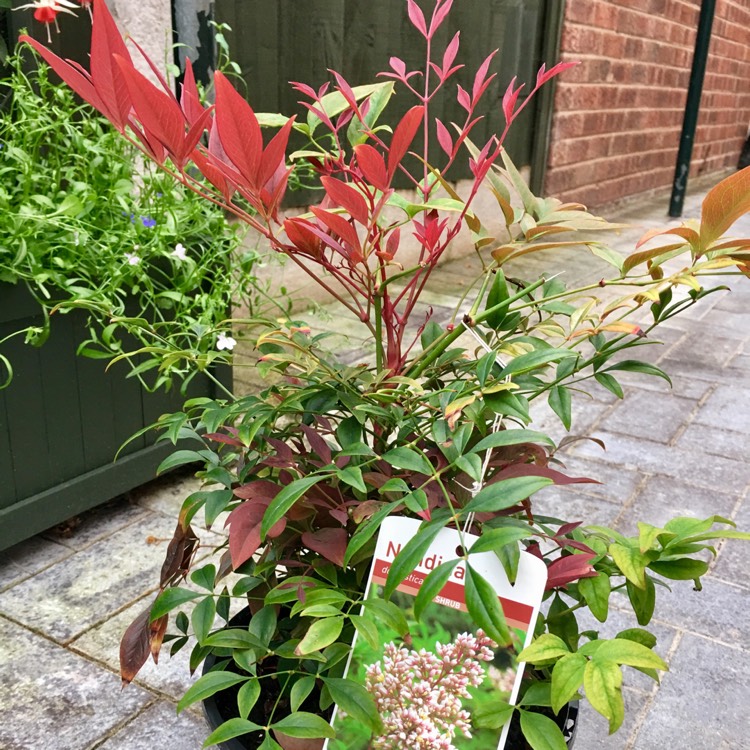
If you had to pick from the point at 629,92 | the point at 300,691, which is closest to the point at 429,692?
the point at 300,691

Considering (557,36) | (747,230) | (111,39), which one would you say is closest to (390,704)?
(111,39)

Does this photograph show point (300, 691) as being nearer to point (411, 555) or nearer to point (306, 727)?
point (306, 727)

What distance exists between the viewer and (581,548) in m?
0.94

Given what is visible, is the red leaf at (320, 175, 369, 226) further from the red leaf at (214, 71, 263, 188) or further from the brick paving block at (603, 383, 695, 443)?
the brick paving block at (603, 383, 695, 443)

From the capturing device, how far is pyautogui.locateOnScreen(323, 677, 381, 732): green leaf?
0.85m

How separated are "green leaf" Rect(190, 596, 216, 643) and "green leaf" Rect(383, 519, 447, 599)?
30 cm

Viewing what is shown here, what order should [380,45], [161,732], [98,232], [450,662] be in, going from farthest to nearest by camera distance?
[380,45], [98,232], [161,732], [450,662]

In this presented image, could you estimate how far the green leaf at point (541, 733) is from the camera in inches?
32.6

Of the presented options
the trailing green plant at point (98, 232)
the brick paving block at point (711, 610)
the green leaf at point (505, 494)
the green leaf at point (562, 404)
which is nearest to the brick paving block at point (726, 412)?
the brick paving block at point (711, 610)

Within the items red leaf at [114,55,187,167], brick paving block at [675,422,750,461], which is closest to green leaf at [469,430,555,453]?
red leaf at [114,55,187,167]

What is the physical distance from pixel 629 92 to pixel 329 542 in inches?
275

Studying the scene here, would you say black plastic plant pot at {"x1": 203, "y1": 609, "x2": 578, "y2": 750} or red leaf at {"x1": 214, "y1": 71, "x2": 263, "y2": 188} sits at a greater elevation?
red leaf at {"x1": 214, "y1": 71, "x2": 263, "y2": 188}

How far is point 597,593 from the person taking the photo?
0.91 metres

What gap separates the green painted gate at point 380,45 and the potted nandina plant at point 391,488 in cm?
262
